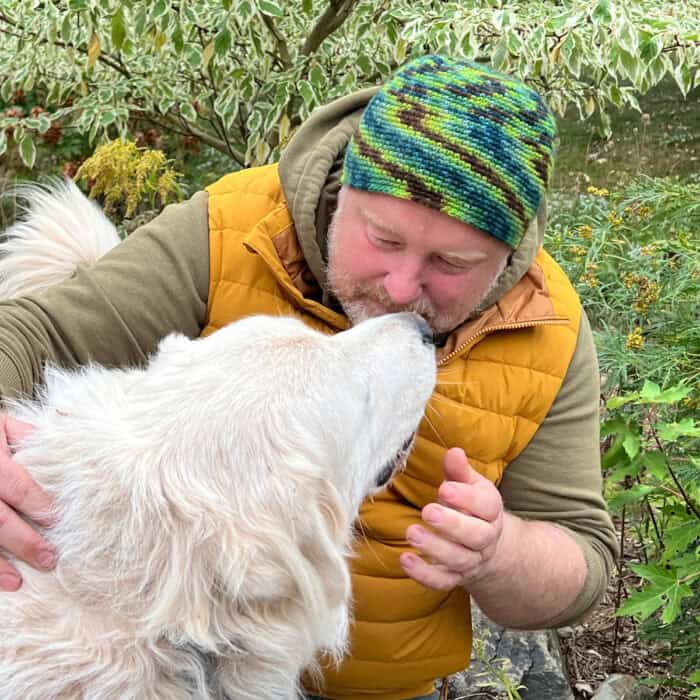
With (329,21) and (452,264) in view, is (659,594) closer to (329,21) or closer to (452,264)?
(452,264)

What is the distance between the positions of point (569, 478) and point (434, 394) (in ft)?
1.43

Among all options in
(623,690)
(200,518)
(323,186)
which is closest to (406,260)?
(323,186)

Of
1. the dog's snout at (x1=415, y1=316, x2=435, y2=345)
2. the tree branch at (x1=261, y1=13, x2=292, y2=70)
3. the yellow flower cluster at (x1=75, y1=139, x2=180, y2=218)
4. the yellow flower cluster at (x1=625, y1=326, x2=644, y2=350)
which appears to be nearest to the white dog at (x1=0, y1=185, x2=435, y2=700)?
the dog's snout at (x1=415, y1=316, x2=435, y2=345)

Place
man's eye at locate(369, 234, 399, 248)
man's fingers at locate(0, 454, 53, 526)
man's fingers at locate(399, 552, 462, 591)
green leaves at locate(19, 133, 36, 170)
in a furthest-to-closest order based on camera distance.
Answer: green leaves at locate(19, 133, 36, 170) → man's eye at locate(369, 234, 399, 248) → man's fingers at locate(399, 552, 462, 591) → man's fingers at locate(0, 454, 53, 526)

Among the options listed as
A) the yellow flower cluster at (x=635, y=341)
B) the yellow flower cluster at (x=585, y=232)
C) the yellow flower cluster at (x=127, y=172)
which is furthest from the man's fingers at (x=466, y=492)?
the yellow flower cluster at (x=127, y=172)

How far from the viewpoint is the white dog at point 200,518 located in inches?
64.1

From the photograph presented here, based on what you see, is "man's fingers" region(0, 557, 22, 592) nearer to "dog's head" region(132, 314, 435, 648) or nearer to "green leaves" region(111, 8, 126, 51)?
"dog's head" region(132, 314, 435, 648)

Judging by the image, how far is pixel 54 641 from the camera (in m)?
1.64

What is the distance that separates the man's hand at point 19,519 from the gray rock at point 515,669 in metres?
1.90

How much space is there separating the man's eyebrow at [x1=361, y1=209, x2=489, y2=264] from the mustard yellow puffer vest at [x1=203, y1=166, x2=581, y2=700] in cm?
24

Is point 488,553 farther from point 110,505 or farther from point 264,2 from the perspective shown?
point 264,2

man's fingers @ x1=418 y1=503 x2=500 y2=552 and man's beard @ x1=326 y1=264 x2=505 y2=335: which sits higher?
man's beard @ x1=326 y1=264 x2=505 y2=335

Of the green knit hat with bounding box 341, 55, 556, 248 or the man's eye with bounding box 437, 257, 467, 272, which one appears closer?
the green knit hat with bounding box 341, 55, 556, 248

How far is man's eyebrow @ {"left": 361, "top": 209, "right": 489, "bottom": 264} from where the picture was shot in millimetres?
2047
